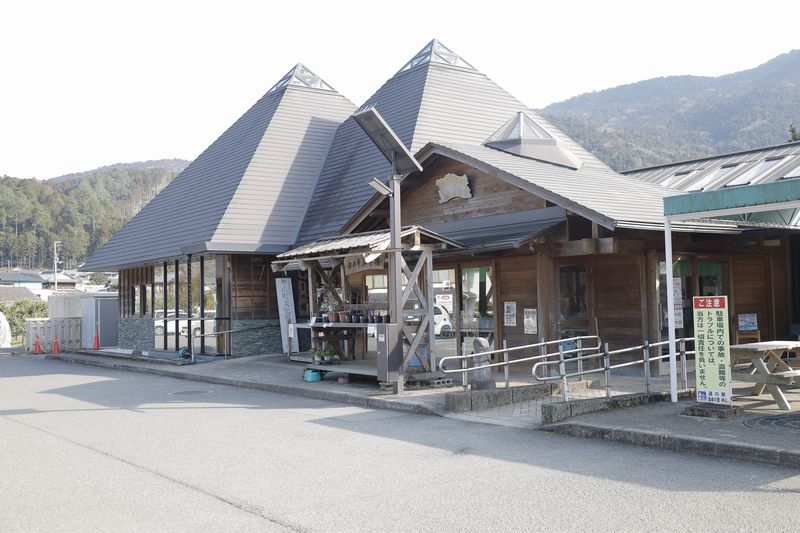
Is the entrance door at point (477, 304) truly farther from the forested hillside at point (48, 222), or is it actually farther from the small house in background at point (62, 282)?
the forested hillside at point (48, 222)

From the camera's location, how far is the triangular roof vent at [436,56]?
984 inches

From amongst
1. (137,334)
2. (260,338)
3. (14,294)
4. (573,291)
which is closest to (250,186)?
(260,338)

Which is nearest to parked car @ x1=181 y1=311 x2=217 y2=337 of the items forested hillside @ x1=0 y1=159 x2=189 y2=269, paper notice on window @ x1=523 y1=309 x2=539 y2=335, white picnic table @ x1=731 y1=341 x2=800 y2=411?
paper notice on window @ x1=523 y1=309 x2=539 y2=335

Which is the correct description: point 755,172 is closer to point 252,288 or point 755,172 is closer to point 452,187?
point 452,187

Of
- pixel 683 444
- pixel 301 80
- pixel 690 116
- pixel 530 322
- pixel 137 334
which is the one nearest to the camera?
pixel 683 444

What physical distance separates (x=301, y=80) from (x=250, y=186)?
6745 mm

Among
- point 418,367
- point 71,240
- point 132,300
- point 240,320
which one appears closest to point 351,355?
point 418,367

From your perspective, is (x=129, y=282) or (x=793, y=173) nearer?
(x=793, y=173)

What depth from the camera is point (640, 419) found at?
348 inches

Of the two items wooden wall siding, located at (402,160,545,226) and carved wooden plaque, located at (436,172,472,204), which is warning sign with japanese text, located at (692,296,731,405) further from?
carved wooden plaque, located at (436,172,472,204)

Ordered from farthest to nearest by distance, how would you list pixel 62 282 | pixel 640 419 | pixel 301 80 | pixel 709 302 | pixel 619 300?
pixel 62 282, pixel 301 80, pixel 619 300, pixel 709 302, pixel 640 419

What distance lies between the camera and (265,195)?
73.8 ft

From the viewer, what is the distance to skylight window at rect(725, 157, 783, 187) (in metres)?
17.3

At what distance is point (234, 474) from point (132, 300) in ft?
68.4
